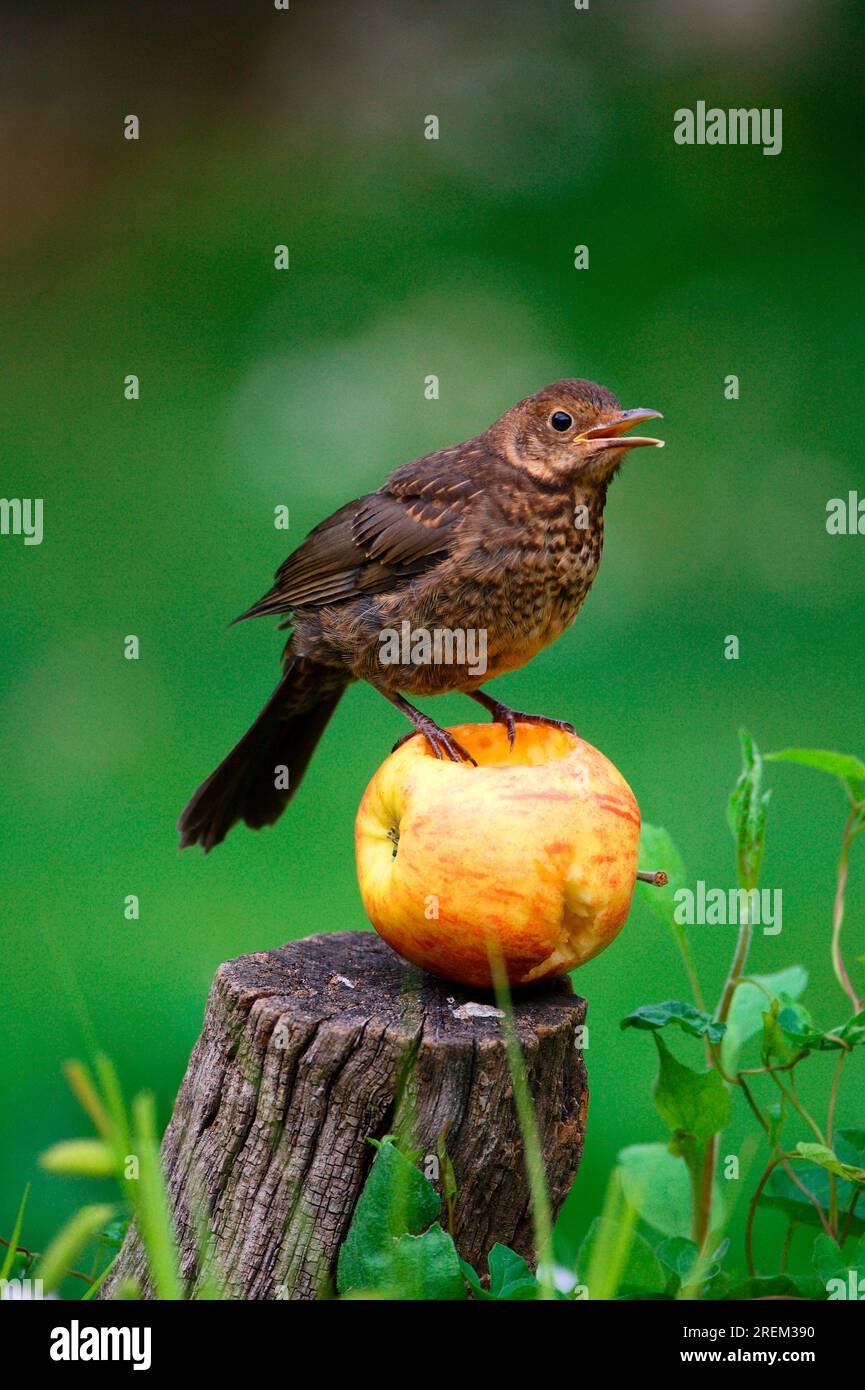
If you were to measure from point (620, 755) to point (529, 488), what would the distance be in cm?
248

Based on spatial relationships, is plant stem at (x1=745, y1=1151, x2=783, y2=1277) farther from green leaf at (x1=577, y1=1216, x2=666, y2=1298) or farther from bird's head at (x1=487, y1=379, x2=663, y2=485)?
bird's head at (x1=487, y1=379, x2=663, y2=485)

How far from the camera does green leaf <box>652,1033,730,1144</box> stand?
237cm

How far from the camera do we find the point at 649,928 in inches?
203

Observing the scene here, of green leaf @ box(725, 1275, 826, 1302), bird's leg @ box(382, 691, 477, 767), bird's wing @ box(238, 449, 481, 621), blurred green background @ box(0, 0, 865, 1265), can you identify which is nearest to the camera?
green leaf @ box(725, 1275, 826, 1302)

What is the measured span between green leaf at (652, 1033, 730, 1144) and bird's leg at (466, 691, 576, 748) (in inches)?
29.3

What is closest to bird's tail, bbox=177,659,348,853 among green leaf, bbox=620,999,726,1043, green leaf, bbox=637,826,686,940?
green leaf, bbox=637,826,686,940

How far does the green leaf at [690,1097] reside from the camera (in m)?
2.37

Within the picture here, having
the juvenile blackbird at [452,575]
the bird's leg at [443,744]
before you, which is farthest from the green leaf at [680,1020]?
the juvenile blackbird at [452,575]

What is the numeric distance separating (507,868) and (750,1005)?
23.6 inches

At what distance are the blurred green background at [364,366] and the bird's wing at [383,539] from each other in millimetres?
2092

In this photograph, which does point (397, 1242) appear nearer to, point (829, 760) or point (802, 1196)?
point (802, 1196)

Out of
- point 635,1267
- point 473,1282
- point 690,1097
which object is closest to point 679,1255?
point 635,1267

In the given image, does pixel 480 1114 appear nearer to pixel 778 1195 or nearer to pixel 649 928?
pixel 778 1195
